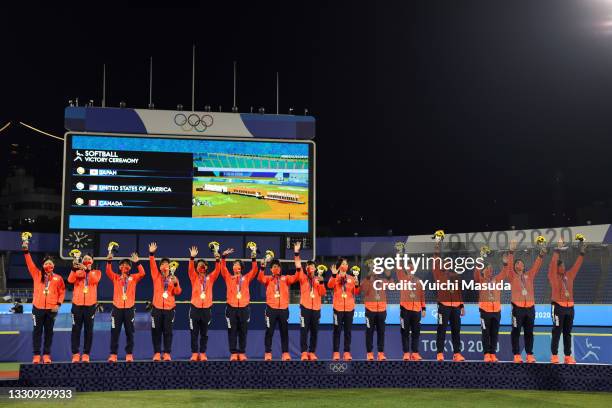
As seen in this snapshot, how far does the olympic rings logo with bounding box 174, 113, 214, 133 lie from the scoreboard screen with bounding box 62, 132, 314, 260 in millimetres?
340

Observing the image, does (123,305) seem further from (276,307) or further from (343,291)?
(343,291)

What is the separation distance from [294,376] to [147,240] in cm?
641

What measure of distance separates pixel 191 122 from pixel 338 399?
29.9ft

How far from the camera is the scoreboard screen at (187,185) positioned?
17375mm

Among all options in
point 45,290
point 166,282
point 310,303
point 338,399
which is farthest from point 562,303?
point 45,290

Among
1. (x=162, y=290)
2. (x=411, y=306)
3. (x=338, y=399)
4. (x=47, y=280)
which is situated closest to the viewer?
(x=338, y=399)

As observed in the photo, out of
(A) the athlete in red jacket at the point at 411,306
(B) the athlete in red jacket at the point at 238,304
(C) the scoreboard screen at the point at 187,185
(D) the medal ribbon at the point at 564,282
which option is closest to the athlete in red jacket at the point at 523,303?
(D) the medal ribbon at the point at 564,282

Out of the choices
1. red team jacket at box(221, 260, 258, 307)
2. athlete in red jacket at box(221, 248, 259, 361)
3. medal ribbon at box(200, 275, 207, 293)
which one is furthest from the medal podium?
medal ribbon at box(200, 275, 207, 293)

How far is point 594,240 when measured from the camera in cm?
2694

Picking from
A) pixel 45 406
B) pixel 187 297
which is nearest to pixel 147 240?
pixel 187 297

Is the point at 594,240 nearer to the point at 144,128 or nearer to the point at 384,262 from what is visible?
the point at 384,262

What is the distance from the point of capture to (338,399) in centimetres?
1134

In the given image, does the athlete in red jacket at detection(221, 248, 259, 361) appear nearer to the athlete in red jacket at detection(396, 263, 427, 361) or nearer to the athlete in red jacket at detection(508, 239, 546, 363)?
the athlete in red jacket at detection(396, 263, 427, 361)

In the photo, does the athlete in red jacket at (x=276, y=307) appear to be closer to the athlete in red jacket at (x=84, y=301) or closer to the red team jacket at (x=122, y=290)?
the red team jacket at (x=122, y=290)
